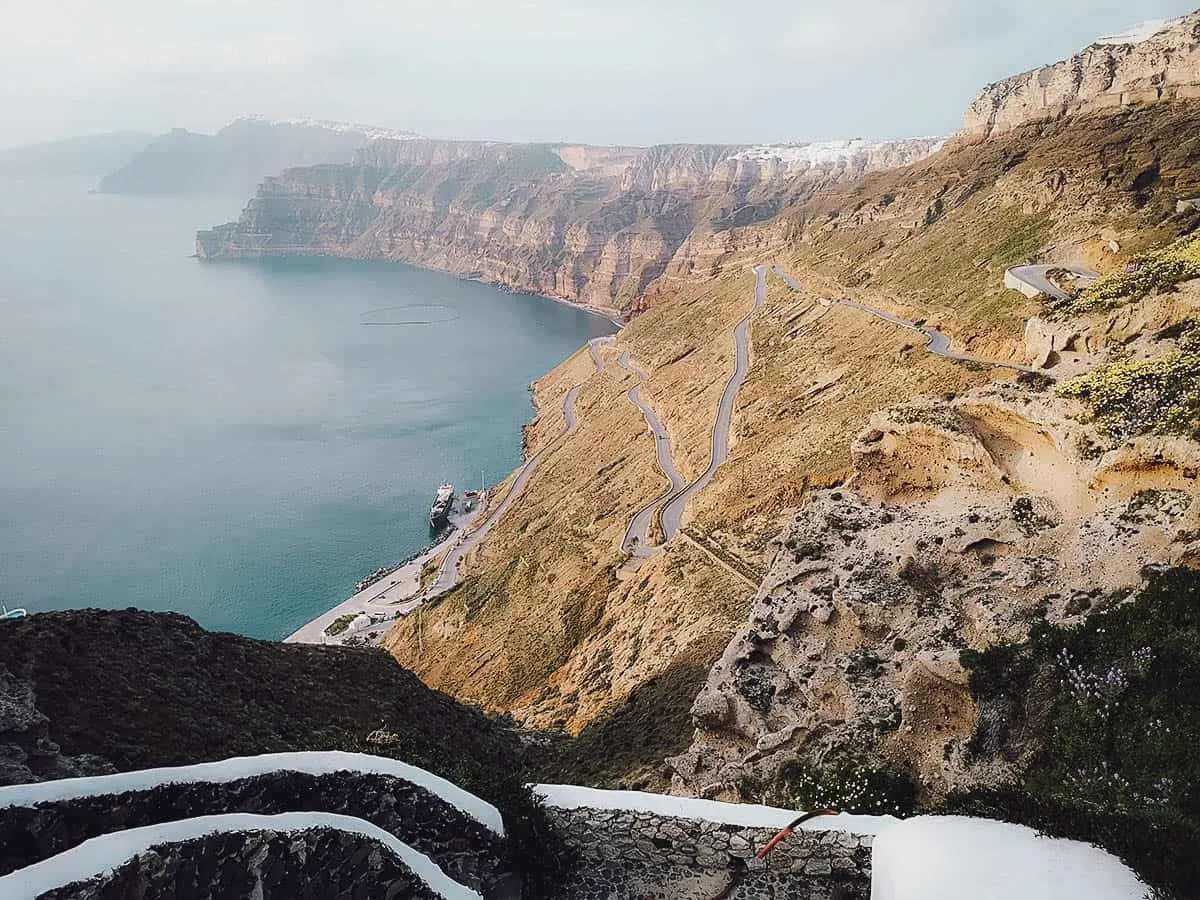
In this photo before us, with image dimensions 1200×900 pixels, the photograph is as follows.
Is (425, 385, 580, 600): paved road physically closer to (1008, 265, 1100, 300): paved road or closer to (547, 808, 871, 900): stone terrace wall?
(1008, 265, 1100, 300): paved road

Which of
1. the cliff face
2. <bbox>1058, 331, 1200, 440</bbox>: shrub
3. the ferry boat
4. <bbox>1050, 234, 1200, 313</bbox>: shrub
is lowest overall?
the ferry boat

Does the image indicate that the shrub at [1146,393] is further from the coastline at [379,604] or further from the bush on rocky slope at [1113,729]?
the coastline at [379,604]

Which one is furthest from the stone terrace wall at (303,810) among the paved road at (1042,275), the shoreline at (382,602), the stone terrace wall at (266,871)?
the paved road at (1042,275)

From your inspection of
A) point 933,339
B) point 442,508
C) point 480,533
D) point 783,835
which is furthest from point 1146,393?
point 442,508

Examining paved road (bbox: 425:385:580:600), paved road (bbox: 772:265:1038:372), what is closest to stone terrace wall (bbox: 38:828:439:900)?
paved road (bbox: 772:265:1038:372)

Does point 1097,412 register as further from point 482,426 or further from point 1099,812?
point 482,426

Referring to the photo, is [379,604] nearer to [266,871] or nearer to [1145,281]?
[1145,281]
